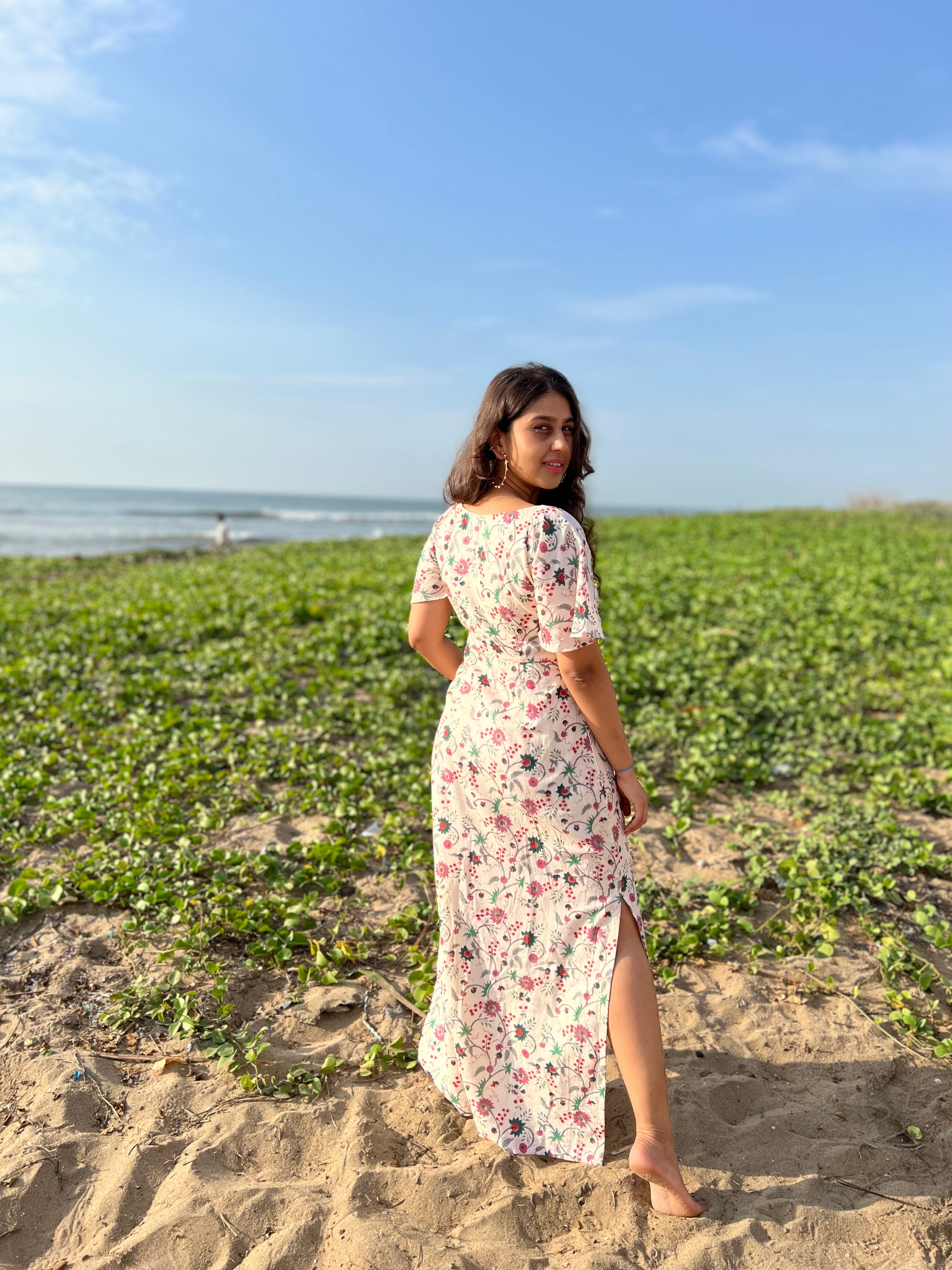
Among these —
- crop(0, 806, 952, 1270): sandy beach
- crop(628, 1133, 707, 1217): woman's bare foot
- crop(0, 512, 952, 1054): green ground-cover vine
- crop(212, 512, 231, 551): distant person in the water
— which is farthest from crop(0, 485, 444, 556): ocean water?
crop(628, 1133, 707, 1217): woman's bare foot

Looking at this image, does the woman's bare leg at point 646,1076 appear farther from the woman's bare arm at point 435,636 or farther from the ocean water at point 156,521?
the ocean water at point 156,521

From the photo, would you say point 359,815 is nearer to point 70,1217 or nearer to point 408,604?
point 70,1217

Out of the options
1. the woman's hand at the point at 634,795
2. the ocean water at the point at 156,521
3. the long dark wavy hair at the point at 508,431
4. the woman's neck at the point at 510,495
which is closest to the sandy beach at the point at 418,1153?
the woman's hand at the point at 634,795

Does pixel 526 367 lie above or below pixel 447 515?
above

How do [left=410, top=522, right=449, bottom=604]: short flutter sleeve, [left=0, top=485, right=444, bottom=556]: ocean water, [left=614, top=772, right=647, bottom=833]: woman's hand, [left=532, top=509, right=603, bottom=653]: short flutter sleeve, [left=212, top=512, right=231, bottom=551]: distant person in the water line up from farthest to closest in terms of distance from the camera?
[left=0, top=485, right=444, bottom=556]: ocean water, [left=212, top=512, right=231, bottom=551]: distant person in the water, [left=410, top=522, right=449, bottom=604]: short flutter sleeve, [left=614, top=772, right=647, bottom=833]: woman's hand, [left=532, top=509, right=603, bottom=653]: short flutter sleeve

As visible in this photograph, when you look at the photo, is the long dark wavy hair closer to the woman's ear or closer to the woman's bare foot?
the woman's ear

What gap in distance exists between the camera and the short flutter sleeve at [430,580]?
258 cm

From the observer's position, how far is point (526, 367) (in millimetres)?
2350

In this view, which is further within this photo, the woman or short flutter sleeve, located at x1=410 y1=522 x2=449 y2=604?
short flutter sleeve, located at x1=410 y1=522 x2=449 y2=604

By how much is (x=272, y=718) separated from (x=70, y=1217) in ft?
13.0

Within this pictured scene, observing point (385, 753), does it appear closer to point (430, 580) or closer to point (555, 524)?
point (430, 580)

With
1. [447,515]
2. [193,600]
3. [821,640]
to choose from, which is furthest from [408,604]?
[447,515]

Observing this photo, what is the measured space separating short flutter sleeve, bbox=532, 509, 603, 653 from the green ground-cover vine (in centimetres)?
183

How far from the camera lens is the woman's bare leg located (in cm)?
229
